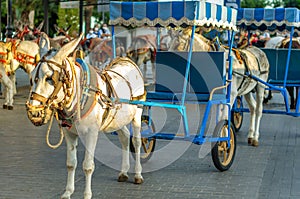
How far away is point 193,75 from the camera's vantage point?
10.4 meters

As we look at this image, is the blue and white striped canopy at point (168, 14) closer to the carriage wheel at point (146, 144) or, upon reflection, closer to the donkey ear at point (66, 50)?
the carriage wheel at point (146, 144)

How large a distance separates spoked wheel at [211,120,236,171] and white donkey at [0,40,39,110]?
7.89m

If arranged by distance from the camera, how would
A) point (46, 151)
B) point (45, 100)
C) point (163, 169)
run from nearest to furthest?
point (45, 100) < point (163, 169) < point (46, 151)

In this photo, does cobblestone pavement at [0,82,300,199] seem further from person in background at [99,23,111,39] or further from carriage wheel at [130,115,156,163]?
person in background at [99,23,111,39]

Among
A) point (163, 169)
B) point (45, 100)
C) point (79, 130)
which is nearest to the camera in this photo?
point (45, 100)

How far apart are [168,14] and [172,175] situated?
236 centimetres

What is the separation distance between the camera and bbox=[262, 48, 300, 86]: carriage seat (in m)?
14.2

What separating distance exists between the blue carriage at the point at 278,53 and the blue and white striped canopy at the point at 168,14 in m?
2.90

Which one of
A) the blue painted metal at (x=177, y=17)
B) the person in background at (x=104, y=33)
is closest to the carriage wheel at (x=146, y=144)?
the blue painted metal at (x=177, y=17)

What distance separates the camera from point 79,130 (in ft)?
23.9

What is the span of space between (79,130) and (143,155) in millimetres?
3016

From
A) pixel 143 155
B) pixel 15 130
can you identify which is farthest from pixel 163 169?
pixel 15 130

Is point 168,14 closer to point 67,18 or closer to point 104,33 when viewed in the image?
point 104,33

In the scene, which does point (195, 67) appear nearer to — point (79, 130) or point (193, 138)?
point (193, 138)
